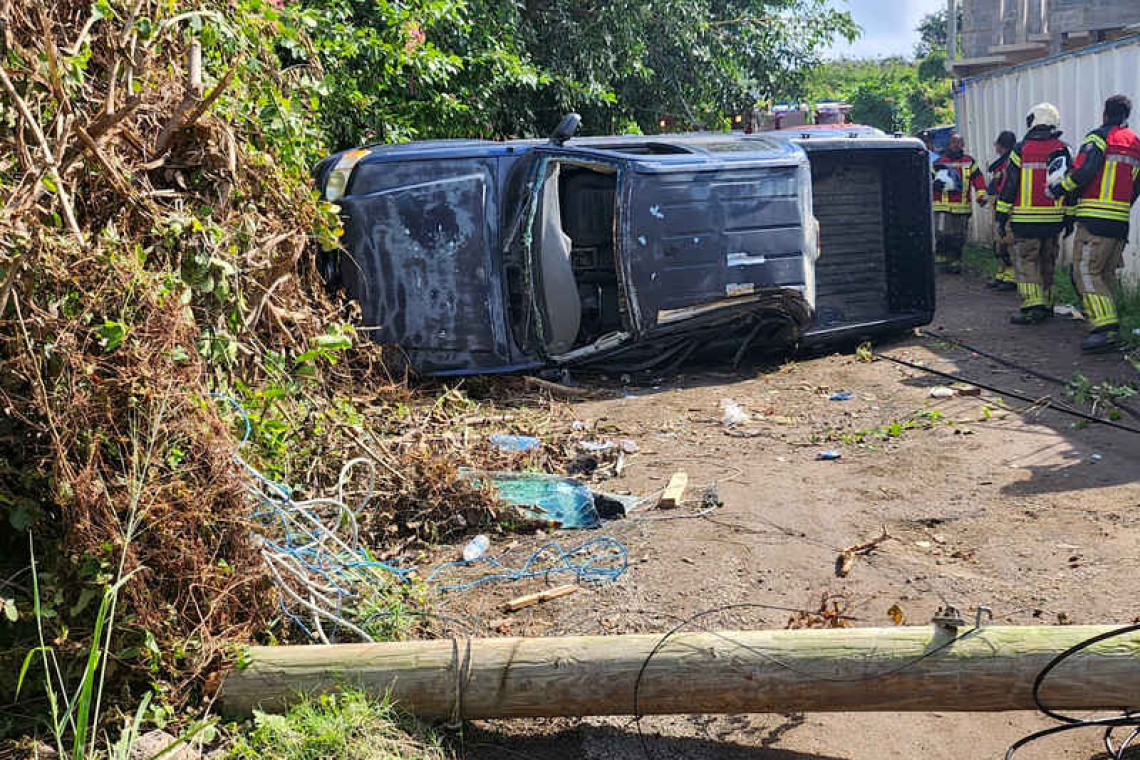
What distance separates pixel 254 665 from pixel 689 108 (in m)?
10.2

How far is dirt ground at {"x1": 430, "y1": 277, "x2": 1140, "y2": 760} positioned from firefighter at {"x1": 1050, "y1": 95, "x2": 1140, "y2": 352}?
85cm

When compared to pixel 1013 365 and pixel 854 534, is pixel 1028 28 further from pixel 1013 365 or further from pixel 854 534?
pixel 854 534

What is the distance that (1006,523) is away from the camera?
495 cm

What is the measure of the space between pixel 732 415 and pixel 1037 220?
439 centimetres

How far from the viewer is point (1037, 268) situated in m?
9.70

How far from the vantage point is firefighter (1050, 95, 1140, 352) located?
27.7 ft

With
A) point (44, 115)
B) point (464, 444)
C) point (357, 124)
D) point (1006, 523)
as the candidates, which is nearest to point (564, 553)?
point (464, 444)

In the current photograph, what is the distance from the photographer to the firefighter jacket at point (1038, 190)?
9.55 m

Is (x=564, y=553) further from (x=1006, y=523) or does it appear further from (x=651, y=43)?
(x=651, y=43)

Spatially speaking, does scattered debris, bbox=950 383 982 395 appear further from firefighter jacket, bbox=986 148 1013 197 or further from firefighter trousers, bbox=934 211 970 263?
firefighter trousers, bbox=934 211 970 263

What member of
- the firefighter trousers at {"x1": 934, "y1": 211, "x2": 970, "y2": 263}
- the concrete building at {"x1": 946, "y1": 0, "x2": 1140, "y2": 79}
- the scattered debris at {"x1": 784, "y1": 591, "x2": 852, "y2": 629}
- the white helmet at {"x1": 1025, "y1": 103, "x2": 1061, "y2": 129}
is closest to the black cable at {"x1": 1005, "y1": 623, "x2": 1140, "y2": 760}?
the scattered debris at {"x1": 784, "y1": 591, "x2": 852, "y2": 629}

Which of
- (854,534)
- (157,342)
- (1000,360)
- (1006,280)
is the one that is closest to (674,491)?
(854,534)

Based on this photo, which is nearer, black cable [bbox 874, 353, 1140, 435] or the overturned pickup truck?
black cable [bbox 874, 353, 1140, 435]

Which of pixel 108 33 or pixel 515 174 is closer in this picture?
pixel 108 33
